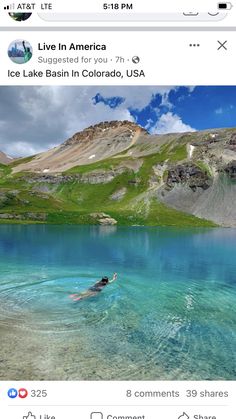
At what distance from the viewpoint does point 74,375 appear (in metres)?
13.8

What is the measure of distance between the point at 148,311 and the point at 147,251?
40.2 metres

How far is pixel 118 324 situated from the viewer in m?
21.5

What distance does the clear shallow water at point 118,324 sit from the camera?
14.8m

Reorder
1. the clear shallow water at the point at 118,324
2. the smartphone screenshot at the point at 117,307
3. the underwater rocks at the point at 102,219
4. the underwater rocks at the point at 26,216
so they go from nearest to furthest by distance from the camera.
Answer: the smartphone screenshot at the point at 117,307 → the clear shallow water at the point at 118,324 → the underwater rocks at the point at 26,216 → the underwater rocks at the point at 102,219

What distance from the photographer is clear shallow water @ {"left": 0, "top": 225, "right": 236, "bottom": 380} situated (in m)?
14.8

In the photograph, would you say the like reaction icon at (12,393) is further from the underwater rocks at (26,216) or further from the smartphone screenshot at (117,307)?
the underwater rocks at (26,216)
